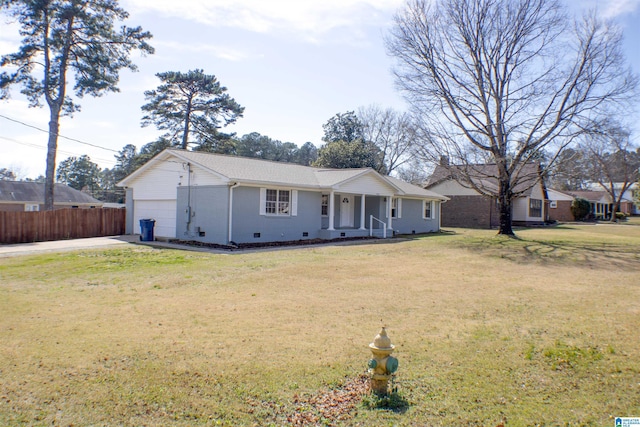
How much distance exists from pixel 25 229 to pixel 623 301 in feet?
70.7

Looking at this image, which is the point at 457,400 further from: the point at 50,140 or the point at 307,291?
the point at 50,140

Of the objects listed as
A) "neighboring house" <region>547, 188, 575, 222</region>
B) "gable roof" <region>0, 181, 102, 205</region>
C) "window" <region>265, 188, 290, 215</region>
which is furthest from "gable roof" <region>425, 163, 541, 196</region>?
"gable roof" <region>0, 181, 102, 205</region>

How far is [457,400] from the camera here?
13.1 ft

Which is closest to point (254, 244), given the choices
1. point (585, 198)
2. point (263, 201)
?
point (263, 201)

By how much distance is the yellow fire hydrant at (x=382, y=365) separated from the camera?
3.99 meters

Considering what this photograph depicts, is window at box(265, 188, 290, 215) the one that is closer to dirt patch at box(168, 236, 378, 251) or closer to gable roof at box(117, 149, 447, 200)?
gable roof at box(117, 149, 447, 200)

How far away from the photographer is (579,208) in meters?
47.7

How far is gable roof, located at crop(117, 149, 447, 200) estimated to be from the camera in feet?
58.3

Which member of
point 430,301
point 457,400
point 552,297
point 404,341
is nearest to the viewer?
point 457,400

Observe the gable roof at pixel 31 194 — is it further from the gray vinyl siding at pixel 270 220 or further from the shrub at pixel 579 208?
the shrub at pixel 579 208

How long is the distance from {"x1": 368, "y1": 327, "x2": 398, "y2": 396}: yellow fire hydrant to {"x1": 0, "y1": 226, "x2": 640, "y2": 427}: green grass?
128mm

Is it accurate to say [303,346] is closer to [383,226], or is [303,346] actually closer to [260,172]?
[260,172]

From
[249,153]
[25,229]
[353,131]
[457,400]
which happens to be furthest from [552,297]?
[249,153]

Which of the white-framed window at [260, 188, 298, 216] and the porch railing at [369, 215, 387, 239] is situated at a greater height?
the white-framed window at [260, 188, 298, 216]
